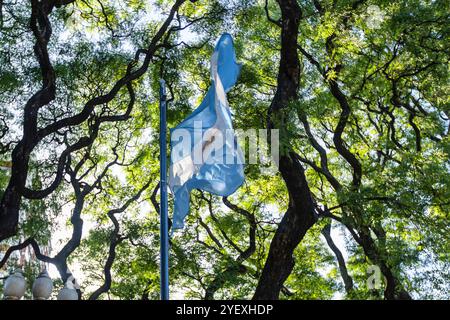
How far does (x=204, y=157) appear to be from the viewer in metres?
7.44

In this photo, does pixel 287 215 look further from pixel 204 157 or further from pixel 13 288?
pixel 13 288

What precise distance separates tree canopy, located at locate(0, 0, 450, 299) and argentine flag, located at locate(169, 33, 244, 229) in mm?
2974

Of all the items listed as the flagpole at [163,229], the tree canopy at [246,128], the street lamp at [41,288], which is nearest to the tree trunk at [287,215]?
the tree canopy at [246,128]

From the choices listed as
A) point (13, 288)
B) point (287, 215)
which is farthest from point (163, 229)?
point (287, 215)

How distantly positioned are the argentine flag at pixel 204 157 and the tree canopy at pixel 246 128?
2974 mm

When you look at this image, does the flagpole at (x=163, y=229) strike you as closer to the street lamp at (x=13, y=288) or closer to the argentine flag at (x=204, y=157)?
the argentine flag at (x=204, y=157)

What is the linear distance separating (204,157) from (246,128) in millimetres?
5743

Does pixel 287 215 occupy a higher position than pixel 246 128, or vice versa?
pixel 246 128

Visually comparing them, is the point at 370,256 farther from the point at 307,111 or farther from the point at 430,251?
the point at 307,111

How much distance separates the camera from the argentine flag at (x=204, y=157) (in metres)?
7.38

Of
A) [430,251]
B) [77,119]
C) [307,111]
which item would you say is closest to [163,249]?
[307,111]

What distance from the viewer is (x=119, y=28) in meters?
14.6

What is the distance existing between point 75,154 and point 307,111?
22.3 feet

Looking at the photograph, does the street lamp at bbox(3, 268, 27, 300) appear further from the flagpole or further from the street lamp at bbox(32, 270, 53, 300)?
the flagpole
